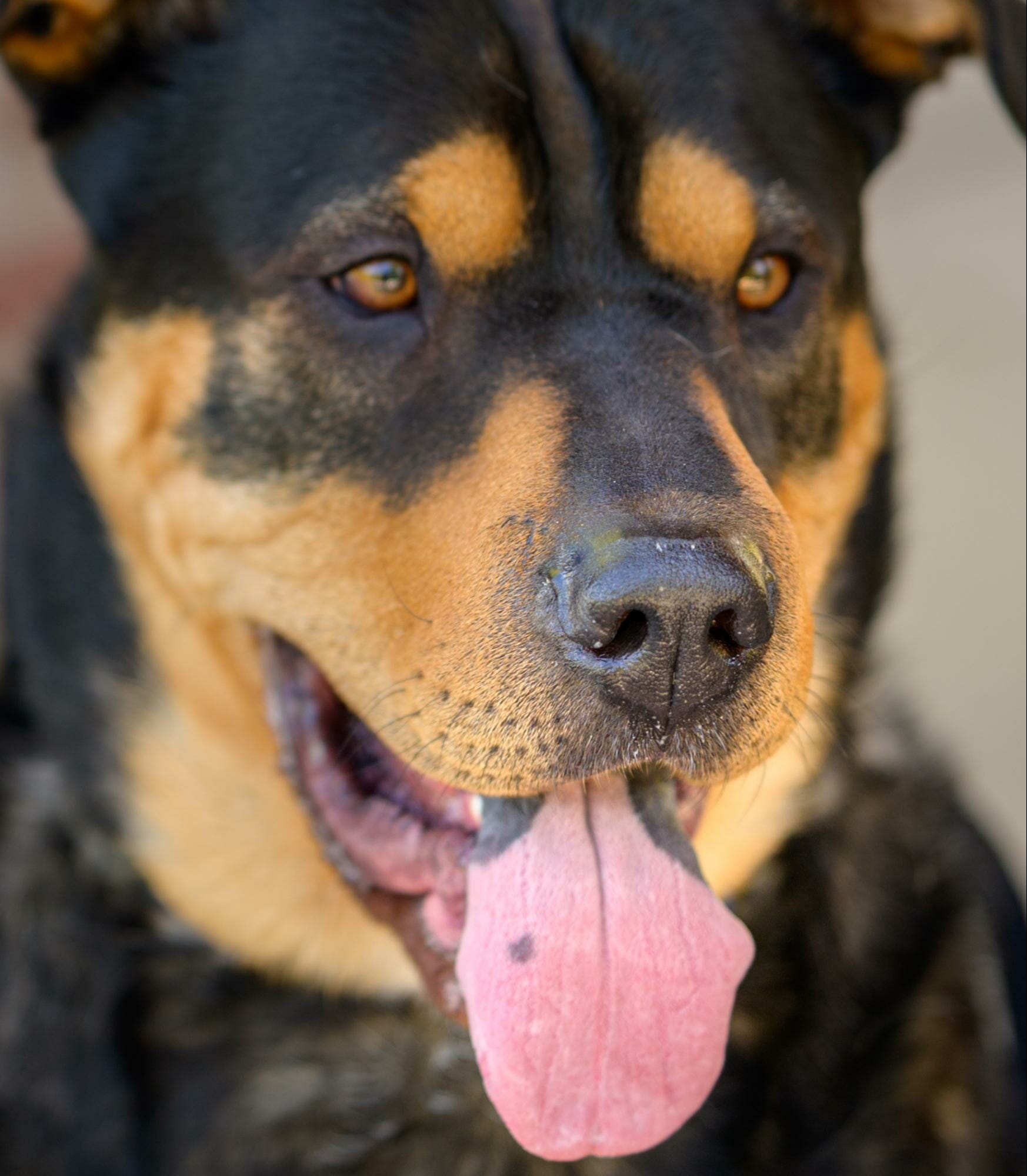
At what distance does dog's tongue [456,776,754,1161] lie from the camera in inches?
81.7

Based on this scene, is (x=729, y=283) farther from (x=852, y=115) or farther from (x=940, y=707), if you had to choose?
(x=940, y=707)

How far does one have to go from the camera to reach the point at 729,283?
240 cm

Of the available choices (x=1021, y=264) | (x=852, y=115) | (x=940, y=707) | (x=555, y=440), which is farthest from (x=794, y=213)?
(x=1021, y=264)

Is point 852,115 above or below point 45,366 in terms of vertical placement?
above

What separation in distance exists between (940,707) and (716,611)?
313 cm

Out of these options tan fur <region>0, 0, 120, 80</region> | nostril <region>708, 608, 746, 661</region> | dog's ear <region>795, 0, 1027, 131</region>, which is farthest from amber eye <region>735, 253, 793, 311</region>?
tan fur <region>0, 0, 120, 80</region>

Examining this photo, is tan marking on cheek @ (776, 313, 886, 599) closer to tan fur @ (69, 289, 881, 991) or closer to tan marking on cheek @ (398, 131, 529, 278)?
tan fur @ (69, 289, 881, 991)

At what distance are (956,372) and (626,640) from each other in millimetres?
4723

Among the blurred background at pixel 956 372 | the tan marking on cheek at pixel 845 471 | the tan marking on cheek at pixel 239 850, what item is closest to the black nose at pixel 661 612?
the tan marking on cheek at pixel 845 471

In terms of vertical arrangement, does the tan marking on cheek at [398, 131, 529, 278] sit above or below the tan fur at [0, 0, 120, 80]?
below

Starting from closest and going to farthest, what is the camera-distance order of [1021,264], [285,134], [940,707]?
[285,134], [940,707], [1021,264]

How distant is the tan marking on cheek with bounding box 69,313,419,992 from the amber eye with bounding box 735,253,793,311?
2.73ft

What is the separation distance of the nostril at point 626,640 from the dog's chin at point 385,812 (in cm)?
30

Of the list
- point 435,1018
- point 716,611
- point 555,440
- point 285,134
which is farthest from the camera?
point 435,1018
